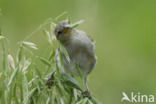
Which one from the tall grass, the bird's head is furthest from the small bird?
the tall grass

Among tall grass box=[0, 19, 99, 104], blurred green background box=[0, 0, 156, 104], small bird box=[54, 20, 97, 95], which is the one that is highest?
blurred green background box=[0, 0, 156, 104]

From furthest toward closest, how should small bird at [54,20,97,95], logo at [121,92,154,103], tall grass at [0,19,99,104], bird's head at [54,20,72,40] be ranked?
logo at [121,92,154,103]
small bird at [54,20,97,95]
bird's head at [54,20,72,40]
tall grass at [0,19,99,104]

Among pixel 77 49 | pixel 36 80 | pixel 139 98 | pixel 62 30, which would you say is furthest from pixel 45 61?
pixel 139 98

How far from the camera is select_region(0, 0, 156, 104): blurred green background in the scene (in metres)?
2.76

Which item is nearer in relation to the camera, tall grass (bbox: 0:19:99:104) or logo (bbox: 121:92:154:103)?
tall grass (bbox: 0:19:99:104)

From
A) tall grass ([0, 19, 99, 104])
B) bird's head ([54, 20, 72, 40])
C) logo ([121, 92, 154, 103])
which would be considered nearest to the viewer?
tall grass ([0, 19, 99, 104])

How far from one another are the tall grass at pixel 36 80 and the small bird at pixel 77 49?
0.16 metres

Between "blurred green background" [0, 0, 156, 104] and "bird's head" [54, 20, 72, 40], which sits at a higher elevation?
"blurred green background" [0, 0, 156, 104]

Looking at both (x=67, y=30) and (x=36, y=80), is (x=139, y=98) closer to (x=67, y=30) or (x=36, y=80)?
(x=67, y=30)

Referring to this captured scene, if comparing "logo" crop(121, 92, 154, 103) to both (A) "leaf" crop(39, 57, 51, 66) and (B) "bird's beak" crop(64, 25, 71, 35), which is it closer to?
(B) "bird's beak" crop(64, 25, 71, 35)

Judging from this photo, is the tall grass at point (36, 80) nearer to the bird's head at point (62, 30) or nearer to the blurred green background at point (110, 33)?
the bird's head at point (62, 30)

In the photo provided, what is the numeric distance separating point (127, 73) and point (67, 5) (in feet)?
2.07

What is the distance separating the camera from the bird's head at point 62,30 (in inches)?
70.0

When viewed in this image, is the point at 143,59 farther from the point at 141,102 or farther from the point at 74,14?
the point at 74,14
